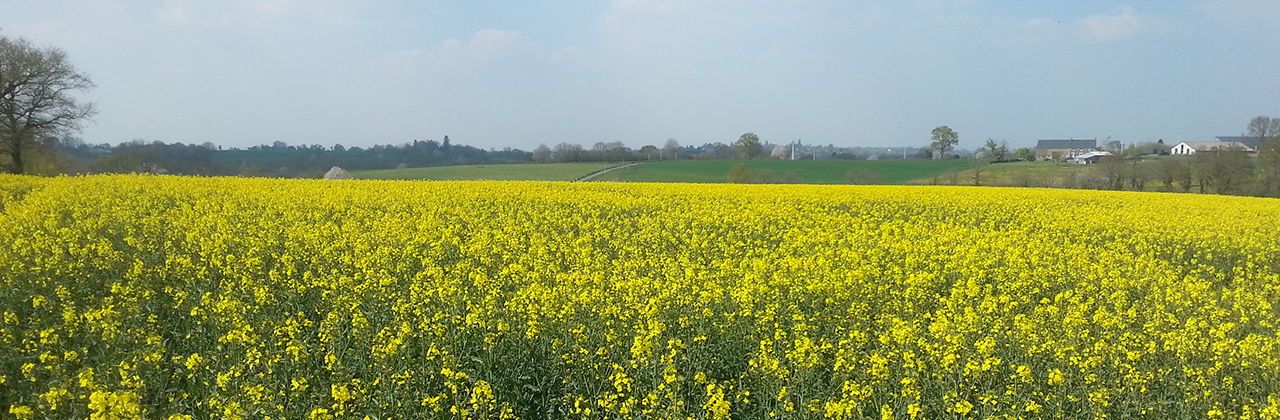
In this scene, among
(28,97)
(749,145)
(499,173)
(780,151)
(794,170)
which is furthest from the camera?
(780,151)

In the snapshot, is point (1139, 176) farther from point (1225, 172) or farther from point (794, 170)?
point (794, 170)

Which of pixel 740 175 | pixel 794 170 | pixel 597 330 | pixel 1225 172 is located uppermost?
pixel 794 170

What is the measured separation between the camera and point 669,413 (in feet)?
13.1

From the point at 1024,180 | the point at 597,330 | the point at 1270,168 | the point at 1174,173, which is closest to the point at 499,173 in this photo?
the point at 1024,180

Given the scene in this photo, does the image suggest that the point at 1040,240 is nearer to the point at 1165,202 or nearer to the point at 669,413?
the point at 669,413

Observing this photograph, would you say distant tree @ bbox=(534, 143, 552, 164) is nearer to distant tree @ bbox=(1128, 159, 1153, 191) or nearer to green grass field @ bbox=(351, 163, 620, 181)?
green grass field @ bbox=(351, 163, 620, 181)

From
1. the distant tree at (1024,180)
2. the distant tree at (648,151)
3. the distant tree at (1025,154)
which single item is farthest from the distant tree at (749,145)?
the distant tree at (1024,180)

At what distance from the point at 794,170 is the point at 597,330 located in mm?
57035

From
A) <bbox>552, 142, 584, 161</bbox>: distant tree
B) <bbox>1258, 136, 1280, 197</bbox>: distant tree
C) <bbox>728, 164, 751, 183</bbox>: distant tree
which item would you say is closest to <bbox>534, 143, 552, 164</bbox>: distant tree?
<bbox>552, 142, 584, 161</bbox>: distant tree

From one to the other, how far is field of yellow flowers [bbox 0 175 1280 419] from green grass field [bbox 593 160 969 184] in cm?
4390

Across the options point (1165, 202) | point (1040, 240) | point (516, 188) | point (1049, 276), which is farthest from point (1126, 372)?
point (1165, 202)

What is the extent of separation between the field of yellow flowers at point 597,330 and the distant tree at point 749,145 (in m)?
77.8

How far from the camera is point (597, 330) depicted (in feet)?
18.1

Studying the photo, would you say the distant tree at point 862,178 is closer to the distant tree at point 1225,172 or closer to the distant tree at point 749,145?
the distant tree at point 1225,172
